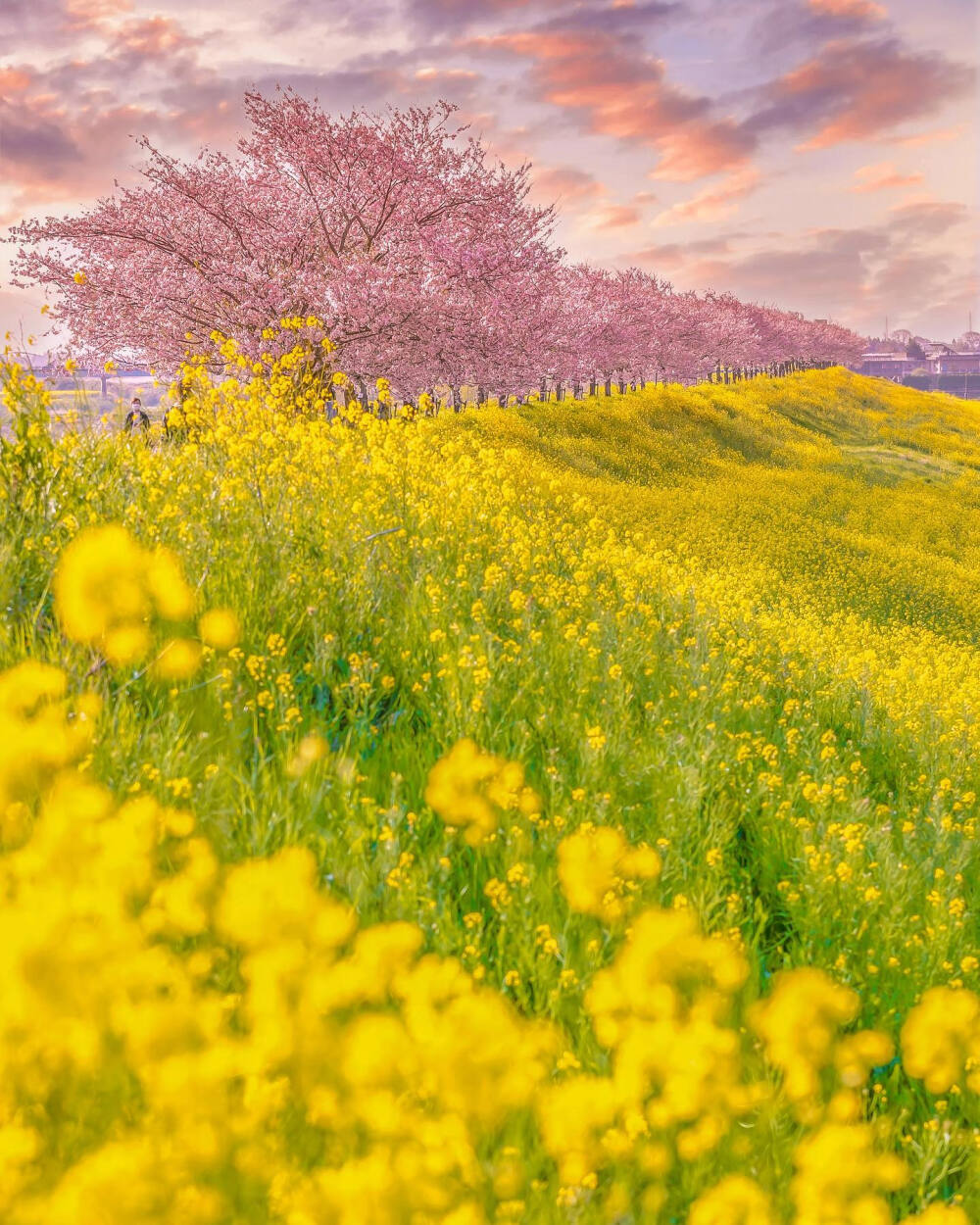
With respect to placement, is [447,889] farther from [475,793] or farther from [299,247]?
[299,247]

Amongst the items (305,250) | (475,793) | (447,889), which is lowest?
(447,889)

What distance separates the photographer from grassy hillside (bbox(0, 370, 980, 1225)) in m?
1.52

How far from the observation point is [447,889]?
8.89 ft

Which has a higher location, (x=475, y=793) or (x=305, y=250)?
(x=305, y=250)

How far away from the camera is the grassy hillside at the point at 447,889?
152 centimetres

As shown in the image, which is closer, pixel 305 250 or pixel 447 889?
pixel 447 889

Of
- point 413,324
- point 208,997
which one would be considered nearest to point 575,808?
point 208,997

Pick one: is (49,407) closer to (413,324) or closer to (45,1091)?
(45,1091)

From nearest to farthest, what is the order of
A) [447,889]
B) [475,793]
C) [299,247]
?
[447,889] < [475,793] < [299,247]

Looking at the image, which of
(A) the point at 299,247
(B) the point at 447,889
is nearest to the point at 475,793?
(B) the point at 447,889

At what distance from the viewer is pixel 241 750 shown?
3.05m

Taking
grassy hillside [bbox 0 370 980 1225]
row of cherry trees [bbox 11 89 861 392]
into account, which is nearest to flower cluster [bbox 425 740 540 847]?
grassy hillside [bbox 0 370 980 1225]

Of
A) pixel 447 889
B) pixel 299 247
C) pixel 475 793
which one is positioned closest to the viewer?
pixel 447 889

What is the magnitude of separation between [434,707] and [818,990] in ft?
6.47
